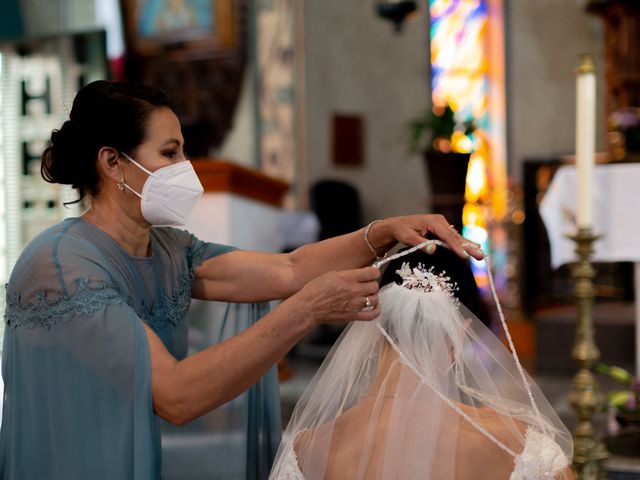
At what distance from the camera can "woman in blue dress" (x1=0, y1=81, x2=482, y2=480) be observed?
1920 mm

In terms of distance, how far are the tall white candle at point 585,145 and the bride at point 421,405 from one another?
0.91 metres

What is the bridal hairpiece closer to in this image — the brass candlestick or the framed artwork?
the brass candlestick

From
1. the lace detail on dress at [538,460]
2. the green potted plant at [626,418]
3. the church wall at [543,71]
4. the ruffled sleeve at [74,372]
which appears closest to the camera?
the lace detail on dress at [538,460]

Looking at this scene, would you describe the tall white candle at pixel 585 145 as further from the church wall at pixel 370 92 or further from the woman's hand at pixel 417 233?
the church wall at pixel 370 92

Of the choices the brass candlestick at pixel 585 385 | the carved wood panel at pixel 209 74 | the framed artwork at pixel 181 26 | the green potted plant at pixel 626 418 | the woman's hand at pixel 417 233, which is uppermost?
the framed artwork at pixel 181 26

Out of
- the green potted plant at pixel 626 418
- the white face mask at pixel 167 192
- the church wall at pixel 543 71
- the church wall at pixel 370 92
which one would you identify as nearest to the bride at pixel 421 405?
the white face mask at pixel 167 192

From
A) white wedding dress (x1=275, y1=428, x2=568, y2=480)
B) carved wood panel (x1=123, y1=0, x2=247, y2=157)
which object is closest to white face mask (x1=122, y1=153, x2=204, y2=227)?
white wedding dress (x1=275, y1=428, x2=568, y2=480)

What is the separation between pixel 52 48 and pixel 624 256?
4.16 m

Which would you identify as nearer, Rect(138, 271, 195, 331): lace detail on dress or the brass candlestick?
Rect(138, 271, 195, 331): lace detail on dress

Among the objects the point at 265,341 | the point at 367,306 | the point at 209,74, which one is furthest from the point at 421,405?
the point at 209,74

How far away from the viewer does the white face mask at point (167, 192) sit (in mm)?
2156

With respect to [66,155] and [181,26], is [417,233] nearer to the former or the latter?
[66,155]

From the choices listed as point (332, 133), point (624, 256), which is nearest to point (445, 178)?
point (332, 133)

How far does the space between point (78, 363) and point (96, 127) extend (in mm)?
545
